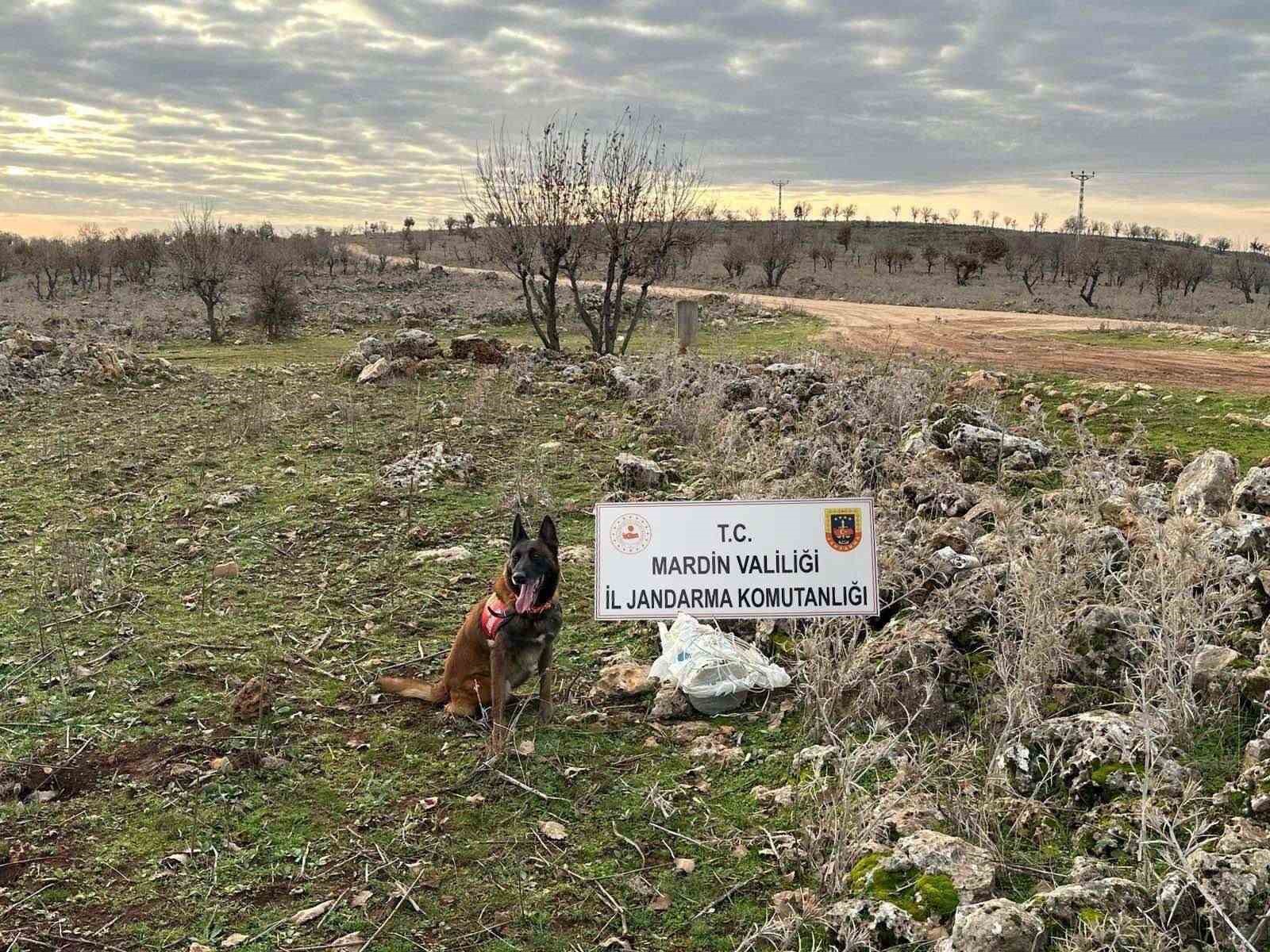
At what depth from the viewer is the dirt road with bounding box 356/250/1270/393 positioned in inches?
444

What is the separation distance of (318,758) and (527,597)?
1096mm

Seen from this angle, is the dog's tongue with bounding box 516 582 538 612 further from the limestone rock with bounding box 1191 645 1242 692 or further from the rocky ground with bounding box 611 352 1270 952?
the limestone rock with bounding box 1191 645 1242 692

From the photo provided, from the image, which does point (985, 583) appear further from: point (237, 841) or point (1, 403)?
point (1, 403)

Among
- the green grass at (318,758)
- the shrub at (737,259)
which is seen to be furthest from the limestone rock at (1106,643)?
the shrub at (737,259)

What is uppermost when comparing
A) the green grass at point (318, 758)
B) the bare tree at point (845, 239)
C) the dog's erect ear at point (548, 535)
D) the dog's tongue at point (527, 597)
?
the bare tree at point (845, 239)

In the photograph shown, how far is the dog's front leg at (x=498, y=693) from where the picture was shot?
3.68 m

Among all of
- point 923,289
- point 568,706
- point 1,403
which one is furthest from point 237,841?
point 923,289

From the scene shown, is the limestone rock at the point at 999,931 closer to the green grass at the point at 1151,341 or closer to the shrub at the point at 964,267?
the green grass at the point at 1151,341

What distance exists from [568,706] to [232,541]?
344 centimetres

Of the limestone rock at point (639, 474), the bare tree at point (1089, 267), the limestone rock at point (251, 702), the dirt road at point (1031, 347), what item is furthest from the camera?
the bare tree at point (1089, 267)

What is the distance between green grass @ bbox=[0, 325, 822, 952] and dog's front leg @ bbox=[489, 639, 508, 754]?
4.5 inches

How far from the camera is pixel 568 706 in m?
4.12

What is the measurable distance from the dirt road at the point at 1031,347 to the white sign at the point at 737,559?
7861mm

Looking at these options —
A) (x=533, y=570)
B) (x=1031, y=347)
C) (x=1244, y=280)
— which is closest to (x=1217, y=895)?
(x=533, y=570)
